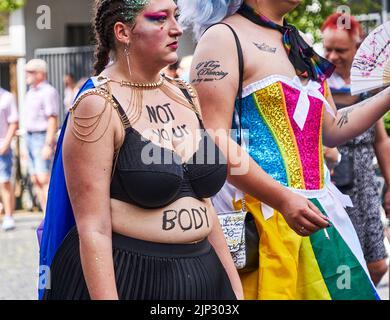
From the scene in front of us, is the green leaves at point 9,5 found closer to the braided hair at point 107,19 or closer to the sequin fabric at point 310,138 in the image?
the sequin fabric at point 310,138

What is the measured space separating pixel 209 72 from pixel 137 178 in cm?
66

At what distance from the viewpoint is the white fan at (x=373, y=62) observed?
3.74m

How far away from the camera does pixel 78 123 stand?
9.03 feet

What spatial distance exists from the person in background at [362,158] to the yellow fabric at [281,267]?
6.19 ft

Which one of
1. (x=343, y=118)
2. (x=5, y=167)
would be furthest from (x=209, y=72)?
(x=5, y=167)

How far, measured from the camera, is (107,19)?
9.70 feet

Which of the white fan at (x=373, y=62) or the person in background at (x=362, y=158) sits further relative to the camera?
the person in background at (x=362, y=158)

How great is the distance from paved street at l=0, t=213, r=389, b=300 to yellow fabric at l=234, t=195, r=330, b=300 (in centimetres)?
331

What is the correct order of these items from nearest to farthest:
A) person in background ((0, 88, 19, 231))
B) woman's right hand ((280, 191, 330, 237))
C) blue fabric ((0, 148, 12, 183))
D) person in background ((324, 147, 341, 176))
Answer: woman's right hand ((280, 191, 330, 237)), person in background ((324, 147, 341, 176)), person in background ((0, 88, 19, 231)), blue fabric ((0, 148, 12, 183))

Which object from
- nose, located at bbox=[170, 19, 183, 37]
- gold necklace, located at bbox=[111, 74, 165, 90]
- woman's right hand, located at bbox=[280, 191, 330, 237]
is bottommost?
woman's right hand, located at bbox=[280, 191, 330, 237]


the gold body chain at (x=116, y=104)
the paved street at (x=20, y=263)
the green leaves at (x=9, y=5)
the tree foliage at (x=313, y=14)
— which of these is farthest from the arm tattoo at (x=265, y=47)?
the green leaves at (x=9, y=5)

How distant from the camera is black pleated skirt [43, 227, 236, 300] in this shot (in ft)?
9.20

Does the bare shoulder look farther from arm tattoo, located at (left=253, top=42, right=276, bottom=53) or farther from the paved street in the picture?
the paved street

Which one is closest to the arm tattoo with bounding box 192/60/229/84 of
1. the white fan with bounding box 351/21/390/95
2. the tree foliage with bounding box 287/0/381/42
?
the white fan with bounding box 351/21/390/95
